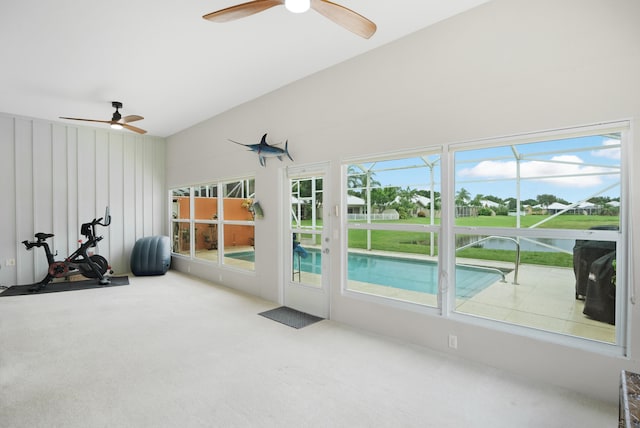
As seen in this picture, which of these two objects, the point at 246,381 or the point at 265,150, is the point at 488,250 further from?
the point at 265,150

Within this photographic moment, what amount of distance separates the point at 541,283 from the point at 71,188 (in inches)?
318

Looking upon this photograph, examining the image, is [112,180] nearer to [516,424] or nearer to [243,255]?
[243,255]

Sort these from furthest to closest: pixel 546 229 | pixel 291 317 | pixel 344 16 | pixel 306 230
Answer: pixel 306 230, pixel 291 317, pixel 546 229, pixel 344 16

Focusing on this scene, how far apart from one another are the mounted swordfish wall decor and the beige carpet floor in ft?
7.58

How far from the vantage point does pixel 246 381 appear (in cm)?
257

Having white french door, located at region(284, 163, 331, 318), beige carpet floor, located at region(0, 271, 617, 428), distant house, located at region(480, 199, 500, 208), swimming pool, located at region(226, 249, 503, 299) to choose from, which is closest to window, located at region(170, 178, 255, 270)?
white french door, located at region(284, 163, 331, 318)

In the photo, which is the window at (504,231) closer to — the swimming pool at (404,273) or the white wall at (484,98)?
the swimming pool at (404,273)

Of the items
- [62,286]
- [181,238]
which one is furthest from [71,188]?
[181,238]

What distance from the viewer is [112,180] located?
270 inches

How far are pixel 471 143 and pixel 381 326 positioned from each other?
6.98 feet

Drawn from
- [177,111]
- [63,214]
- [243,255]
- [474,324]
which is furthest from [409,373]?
[63,214]

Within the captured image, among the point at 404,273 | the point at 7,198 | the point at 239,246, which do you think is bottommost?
the point at 404,273

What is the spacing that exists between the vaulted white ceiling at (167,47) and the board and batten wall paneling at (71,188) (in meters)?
1.10

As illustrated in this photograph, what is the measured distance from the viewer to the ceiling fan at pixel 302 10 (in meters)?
2.09
